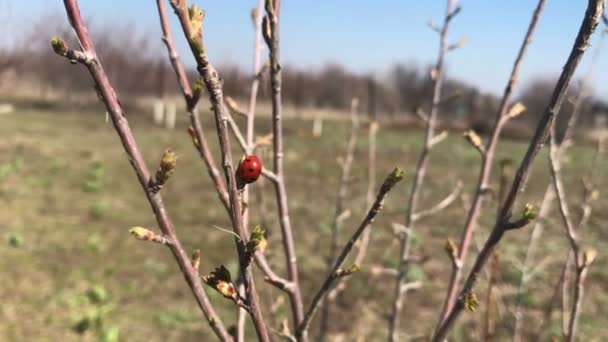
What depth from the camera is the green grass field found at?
5.48 m

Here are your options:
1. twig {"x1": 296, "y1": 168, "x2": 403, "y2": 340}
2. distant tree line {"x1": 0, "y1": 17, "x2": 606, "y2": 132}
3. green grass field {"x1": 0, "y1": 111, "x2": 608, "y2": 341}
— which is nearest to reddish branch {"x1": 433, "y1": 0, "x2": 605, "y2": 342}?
twig {"x1": 296, "y1": 168, "x2": 403, "y2": 340}

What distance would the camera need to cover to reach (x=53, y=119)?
846 inches

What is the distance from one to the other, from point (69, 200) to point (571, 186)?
35.8 ft

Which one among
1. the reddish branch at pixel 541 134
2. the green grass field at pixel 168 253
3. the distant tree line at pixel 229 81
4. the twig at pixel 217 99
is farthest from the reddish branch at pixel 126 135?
the distant tree line at pixel 229 81

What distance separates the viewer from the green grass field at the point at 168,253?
548cm

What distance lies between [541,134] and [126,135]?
597 millimetres

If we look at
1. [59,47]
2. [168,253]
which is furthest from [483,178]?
[168,253]

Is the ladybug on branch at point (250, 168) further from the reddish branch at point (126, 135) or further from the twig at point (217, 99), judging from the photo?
the reddish branch at point (126, 135)

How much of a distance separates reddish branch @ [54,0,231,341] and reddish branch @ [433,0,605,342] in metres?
0.40

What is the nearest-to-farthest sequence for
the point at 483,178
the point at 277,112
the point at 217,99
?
the point at 217,99 < the point at 277,112 < the point at 483,178

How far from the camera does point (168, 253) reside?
735cm

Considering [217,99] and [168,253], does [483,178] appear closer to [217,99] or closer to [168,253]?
[217,99]

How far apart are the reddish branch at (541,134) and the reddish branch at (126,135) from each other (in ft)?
1.32

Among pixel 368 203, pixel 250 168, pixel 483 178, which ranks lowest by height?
pixel 368 203
